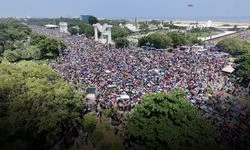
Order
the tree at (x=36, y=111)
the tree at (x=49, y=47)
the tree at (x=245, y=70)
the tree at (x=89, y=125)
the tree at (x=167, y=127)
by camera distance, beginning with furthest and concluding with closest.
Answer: the tree at (x=49, y=47), the tree at (x=245, y=70), the tree at (x=89, y=125), the tree at (x=36, y=111), the tree at (x=167, y=127)

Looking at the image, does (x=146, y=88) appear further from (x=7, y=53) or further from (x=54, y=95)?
(x=7, y=53)

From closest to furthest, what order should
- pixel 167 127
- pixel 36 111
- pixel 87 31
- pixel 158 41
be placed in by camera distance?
1. pixel 167 127
2. pixel 36 111
3. pixel 158 41
4. pixel 87 31

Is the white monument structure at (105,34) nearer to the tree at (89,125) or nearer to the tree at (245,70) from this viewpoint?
the tree at (245,70)

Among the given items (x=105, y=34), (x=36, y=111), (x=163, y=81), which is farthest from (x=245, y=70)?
(x=105, y=34)

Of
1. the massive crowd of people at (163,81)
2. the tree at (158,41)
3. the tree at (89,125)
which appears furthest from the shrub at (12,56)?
the tree at (89,125)

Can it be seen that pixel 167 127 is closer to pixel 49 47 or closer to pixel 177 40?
pixel 49 47

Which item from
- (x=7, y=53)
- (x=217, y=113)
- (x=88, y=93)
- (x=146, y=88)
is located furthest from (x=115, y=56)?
(x=217, y=113)

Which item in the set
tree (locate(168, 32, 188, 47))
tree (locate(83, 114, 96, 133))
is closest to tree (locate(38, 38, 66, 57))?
tree (locate(168, 32, 188, 47))
